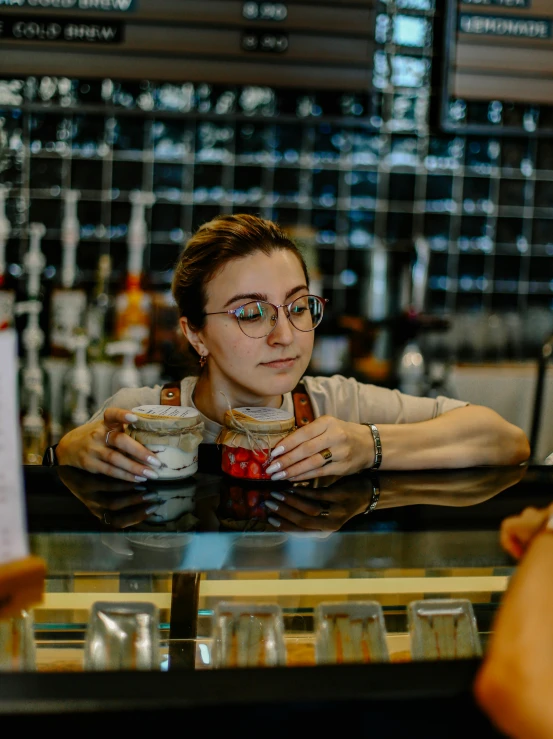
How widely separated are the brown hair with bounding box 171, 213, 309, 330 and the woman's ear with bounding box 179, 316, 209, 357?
14 mm

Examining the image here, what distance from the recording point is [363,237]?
3.44 m

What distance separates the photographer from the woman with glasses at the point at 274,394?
4.12 feet

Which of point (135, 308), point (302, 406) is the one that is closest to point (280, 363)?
point (302, 406)

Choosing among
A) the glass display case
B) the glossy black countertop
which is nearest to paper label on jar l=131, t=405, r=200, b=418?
the glossy black countertop

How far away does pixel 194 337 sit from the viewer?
1.74 meters

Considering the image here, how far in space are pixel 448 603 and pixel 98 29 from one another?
105 inches

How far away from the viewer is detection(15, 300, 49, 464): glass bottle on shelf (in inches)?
103

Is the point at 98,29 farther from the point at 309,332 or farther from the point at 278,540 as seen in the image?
the point at 278,540

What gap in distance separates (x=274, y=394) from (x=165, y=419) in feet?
1.39

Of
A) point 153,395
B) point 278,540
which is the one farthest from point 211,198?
point 278,540

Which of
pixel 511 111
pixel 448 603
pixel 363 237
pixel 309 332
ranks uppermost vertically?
pixel 511 111

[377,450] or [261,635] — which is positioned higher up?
[377,450]

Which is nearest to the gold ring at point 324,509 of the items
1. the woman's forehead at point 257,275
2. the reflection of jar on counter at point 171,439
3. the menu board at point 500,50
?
the reflection of jar on counter at point 171,439

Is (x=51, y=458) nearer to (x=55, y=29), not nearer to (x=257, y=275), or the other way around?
(x=257, y=275)
